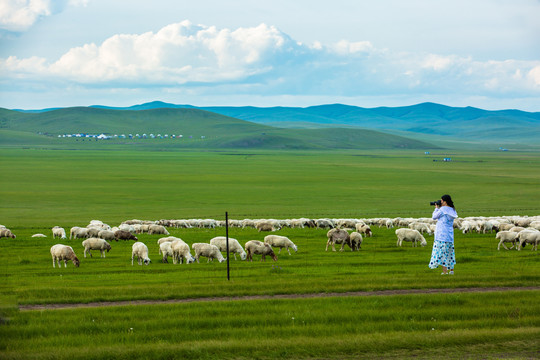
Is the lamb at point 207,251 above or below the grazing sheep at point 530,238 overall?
below

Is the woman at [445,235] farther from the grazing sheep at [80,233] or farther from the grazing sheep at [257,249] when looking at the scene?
the grazing sheep at [80,233]

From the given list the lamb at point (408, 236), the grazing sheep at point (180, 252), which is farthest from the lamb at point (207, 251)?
the lamb at point (408, 236)

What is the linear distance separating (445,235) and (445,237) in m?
0.05

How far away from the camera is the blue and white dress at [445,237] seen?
15820 mm

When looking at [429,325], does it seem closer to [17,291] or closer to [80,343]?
[80,343]

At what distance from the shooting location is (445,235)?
1596cm

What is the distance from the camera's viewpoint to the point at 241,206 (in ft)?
184

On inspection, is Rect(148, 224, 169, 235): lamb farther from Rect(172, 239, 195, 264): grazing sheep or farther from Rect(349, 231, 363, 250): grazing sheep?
Rect(349, 231, 363, 250): grazing sheep

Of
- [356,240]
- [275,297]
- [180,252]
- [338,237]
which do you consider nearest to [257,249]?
[180,252]

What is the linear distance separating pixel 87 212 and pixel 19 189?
2609cm

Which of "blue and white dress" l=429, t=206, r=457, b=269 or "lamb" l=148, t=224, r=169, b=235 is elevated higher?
"blue and white dress" l=429, t=206, r=457, b=269

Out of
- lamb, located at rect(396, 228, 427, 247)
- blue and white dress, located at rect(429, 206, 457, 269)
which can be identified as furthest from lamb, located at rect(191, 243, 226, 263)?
lamb, located at rect(396, 228, 427, 247)

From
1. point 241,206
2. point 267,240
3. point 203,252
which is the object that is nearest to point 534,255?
point 267,240

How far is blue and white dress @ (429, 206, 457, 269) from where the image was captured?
51.9 ft
